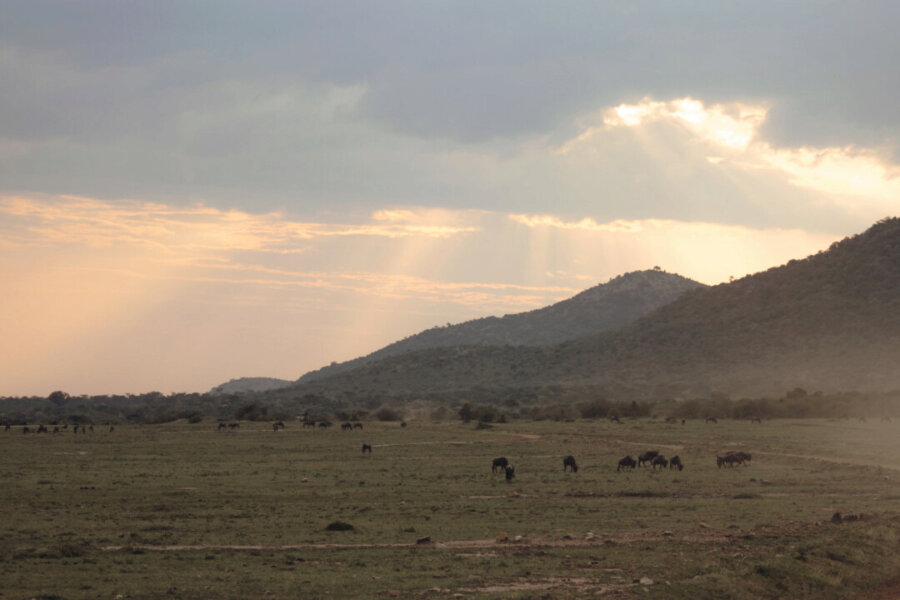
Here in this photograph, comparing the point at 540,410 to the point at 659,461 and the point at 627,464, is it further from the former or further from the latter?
the point at 659,461

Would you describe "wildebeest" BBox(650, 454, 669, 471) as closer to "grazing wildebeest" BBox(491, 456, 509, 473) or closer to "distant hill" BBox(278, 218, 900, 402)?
"grazing wildebeest" BBox(491, 456, 509, 473)

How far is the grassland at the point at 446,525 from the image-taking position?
56.1 feet

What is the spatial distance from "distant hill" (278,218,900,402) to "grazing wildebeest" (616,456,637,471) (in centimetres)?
5943

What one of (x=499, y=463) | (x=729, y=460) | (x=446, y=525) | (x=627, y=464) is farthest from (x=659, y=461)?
(x=446, y=525)

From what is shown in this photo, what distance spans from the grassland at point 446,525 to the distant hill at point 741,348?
5717 centimetres

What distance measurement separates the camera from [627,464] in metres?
40.7

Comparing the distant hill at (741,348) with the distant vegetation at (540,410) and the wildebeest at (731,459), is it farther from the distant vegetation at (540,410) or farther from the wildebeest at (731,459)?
the wildebeest at (731,459)

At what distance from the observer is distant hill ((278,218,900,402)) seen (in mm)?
104312

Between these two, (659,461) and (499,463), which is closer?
(499,463)

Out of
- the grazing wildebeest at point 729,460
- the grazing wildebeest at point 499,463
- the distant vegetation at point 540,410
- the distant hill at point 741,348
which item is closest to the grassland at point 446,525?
the grazing wildebeest at point 499,463

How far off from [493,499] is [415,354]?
13573 cm

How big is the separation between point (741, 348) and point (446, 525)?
98.6 metres

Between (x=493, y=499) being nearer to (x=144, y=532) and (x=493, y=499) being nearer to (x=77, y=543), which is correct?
(x=144, y=532)

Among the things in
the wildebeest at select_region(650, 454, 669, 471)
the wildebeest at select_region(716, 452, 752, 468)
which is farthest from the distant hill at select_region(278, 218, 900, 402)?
the wildebeest at select_region(650, 454, 669, 471)
